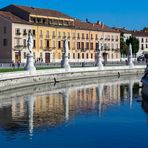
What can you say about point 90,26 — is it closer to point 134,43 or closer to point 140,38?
point 134,43

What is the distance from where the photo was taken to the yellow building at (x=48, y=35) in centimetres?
9438

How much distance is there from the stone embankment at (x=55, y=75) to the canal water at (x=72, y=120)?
1.55 m

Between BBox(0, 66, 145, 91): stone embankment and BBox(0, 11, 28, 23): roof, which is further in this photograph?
BBox(0, 11, 28, 23): roof

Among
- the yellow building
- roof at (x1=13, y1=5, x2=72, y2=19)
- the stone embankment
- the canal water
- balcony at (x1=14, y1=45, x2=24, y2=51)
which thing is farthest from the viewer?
roof at (x1=13, y1=5, x2=72, y2=19)

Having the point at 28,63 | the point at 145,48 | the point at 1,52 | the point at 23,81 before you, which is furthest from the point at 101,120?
the point at 145,48

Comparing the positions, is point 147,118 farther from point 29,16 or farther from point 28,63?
point 29,16

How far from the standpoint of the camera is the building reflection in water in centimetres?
2950

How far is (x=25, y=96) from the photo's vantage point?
4278 cm

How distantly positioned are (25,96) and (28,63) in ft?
40.5

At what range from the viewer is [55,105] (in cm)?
3694

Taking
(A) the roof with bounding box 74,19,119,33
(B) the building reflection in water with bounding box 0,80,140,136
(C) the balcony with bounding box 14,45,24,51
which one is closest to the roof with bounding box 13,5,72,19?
(A) the roof with bounding box 74,19,119,33

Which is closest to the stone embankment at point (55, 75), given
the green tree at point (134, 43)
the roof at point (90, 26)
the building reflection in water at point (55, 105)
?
the building reflection in water at point (55, 105)

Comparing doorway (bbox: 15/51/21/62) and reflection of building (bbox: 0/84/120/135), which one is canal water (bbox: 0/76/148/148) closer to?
reflection of building (bbox: 0/84/120/135)

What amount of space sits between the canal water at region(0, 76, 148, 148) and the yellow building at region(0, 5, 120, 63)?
4940cm
